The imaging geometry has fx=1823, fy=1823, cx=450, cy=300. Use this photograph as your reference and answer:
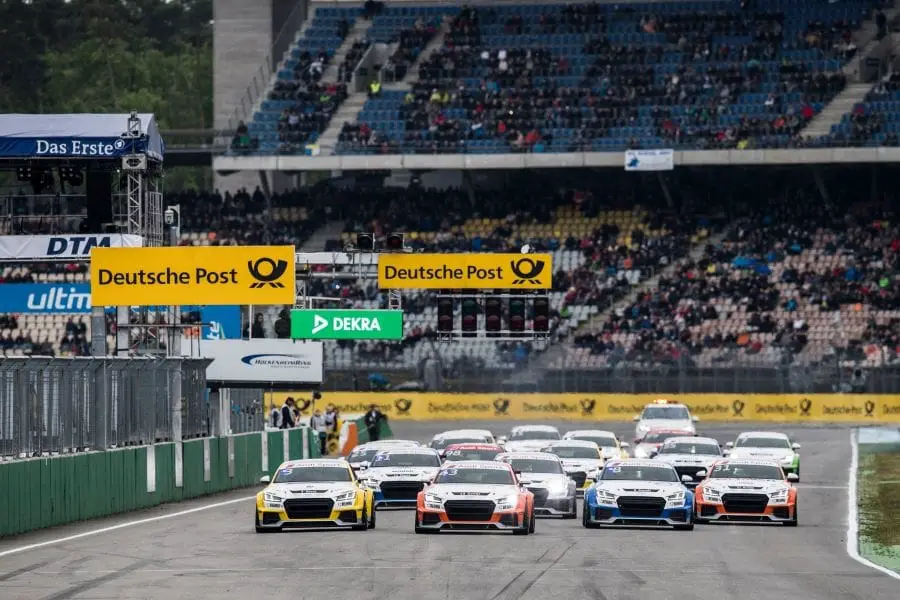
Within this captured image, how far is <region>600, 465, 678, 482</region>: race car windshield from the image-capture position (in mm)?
28562

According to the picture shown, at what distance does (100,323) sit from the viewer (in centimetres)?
3516

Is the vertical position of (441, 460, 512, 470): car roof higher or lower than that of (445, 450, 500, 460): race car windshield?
higher

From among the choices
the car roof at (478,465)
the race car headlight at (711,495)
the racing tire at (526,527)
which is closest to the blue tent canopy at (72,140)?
the car roof at (478,465)

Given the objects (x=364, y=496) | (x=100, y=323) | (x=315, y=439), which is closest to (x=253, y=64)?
(x=315, y=439)

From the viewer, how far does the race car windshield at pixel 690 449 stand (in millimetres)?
37938

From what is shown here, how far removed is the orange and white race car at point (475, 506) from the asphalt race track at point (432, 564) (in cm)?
25

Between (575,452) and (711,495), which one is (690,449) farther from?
(711,495)

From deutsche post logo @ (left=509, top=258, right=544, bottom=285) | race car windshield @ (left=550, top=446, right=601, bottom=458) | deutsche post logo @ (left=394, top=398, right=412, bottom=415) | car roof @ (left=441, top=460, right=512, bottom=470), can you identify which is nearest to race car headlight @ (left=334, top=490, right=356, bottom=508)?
car roof @ (left=441, top=460, right=512, bottom=470)

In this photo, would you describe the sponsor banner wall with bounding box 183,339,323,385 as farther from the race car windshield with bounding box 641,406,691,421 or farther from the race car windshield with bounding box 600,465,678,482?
the race car windshield with bounding box 600,465,678,482

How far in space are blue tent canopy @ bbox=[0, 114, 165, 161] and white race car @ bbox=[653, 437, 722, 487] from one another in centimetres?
1221

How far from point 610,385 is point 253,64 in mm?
25770

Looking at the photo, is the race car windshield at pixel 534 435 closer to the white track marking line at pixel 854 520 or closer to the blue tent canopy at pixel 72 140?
the white track marking line at pixel 854 520

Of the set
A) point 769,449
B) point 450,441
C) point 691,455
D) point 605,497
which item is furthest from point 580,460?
point 605,497

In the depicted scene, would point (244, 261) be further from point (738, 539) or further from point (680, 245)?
point (680, 245)
